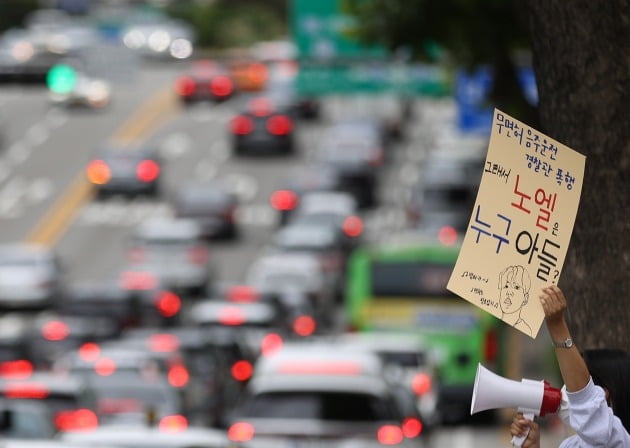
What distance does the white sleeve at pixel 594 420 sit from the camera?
6422 mm

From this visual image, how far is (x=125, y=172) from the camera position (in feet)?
202

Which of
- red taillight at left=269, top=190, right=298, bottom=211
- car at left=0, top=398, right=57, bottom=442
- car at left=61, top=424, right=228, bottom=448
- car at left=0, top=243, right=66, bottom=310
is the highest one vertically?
red taillight at left=269, top=190, right=298, bottom=211

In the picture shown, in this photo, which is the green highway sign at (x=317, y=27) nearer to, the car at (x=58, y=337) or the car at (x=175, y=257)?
the car at (x=175, y=257)

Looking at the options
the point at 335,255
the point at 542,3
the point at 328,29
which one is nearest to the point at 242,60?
the point at 328,29

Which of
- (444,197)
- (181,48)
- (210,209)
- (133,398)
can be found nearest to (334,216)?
(444,197)

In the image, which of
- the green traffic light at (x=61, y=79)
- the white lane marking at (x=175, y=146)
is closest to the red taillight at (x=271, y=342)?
the white lane marking at (x=175, y=146)

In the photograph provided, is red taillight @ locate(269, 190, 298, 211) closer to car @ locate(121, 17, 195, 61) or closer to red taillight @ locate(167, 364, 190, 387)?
red taillight @ locate(167, 364, 190, 387)

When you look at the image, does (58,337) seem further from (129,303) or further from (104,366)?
(104,366)

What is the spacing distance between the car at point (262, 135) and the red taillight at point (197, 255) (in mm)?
22050

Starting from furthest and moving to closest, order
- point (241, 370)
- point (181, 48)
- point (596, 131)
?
1. point (181, 48)
2. point (241, 370)
3. point (596, 131)

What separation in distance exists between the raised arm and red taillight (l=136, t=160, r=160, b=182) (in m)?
54.6

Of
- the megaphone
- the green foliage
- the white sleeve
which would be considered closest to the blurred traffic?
the green foliage

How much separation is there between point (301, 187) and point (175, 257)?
36.8 feet

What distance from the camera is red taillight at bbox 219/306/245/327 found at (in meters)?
33.0
